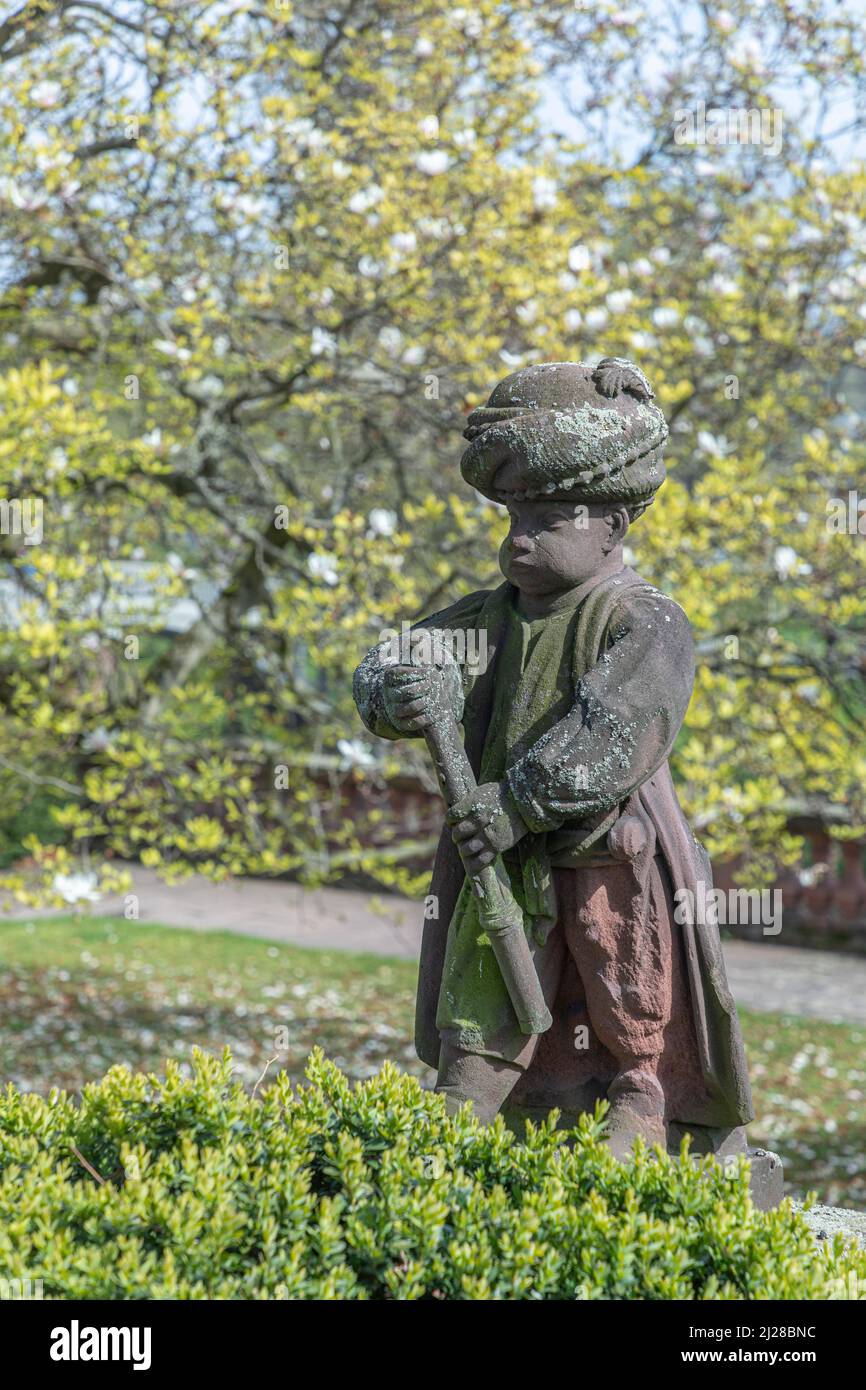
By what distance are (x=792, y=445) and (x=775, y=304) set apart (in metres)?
1.94

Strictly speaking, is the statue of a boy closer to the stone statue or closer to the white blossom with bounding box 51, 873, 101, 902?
the stone statue

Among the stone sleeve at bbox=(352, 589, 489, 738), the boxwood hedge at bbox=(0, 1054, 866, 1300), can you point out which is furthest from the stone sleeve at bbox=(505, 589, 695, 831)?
the boxwood hedge at bbox=(0, 1054, 866, 1300)

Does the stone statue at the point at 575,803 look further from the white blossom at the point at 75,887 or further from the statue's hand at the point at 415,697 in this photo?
the white blossom at the point at 75,887

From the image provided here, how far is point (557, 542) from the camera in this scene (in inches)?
123

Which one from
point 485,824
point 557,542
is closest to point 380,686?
point 485,824

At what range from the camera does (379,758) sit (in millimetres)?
6719

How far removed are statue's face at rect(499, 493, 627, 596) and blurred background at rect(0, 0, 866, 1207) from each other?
2.18 meters

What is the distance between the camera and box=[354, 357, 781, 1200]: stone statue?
2.98m

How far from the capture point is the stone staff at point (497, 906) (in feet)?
9.80

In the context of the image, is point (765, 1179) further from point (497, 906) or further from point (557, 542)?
point (557, 542)

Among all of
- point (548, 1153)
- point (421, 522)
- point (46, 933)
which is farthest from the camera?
point (46, 933)

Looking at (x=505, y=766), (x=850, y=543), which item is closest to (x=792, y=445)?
(x=850, y=543)

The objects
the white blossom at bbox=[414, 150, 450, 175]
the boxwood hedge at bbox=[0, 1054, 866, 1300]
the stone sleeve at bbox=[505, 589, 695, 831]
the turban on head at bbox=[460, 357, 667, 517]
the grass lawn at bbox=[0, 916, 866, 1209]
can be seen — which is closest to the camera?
the boxwood hedge at bbox=[0, 1054, 866, 1300]
